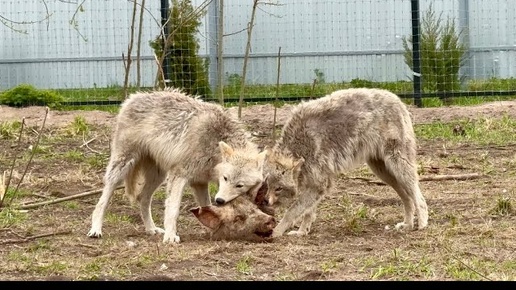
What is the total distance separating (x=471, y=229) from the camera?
7645 mm

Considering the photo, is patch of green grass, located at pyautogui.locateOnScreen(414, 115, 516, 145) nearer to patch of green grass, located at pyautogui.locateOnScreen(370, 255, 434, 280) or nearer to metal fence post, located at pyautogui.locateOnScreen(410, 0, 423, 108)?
metal fence post, located at pyautogui.locateOnScreen(410, 0, 423, 108)

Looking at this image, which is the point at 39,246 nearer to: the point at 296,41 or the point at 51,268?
the point at 51,268

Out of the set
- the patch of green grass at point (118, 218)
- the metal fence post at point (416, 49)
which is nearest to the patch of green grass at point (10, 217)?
the patch of green grass at point (118, 218)

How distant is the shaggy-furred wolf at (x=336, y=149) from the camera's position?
816 cm

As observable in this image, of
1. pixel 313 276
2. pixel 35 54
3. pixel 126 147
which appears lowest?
pixel 313 276

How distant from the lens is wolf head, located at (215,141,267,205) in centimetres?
771

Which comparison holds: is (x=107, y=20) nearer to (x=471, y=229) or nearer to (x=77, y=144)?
(x=77, y=144)

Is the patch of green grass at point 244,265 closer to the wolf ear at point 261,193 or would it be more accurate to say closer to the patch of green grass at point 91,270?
the patch of green grass at point 91,270

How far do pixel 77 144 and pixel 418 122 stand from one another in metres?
4.59

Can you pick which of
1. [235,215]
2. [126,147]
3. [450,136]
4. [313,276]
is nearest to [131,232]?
[126,147]

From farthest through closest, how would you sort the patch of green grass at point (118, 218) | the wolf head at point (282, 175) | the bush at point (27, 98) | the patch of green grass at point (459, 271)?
1. the bush at point (27, 98)
2. the patch of green grass at point (118, 218)
3. the wolf head at point (282, 175)
4. the patch of green grass at point (459, 271)

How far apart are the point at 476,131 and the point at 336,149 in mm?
5250

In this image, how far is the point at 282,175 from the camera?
8141 mm

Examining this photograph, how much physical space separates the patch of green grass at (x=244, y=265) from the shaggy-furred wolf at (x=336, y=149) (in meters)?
1.35
